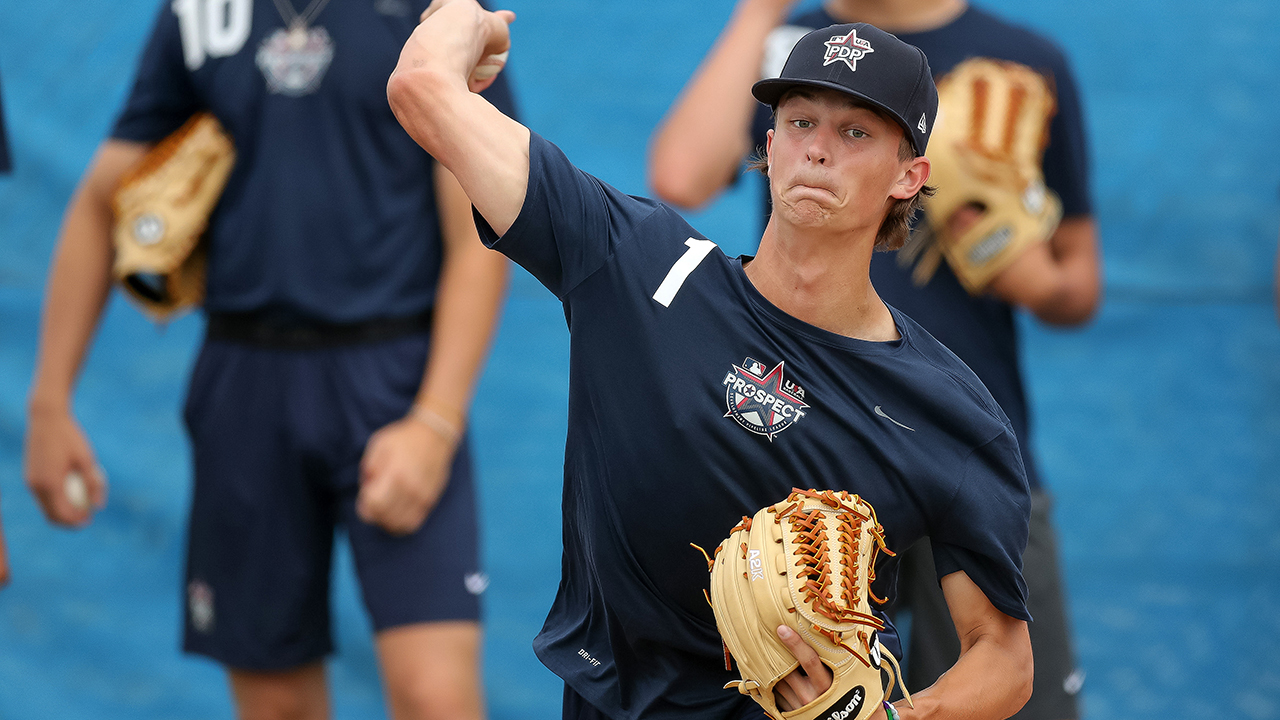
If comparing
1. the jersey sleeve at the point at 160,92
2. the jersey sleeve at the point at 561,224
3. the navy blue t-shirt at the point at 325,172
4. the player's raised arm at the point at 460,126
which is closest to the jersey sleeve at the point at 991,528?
the jersey sleeve at the point at 561,224

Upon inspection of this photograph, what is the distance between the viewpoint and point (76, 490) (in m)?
3.48

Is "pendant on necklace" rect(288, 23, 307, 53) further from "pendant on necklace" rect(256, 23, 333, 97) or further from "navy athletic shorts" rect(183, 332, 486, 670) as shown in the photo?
"navy athletic shorts" rect(183, 332, 486, 670)

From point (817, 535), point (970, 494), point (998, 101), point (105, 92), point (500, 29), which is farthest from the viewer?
point (105, 92)

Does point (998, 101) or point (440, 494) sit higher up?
point (998, 101)

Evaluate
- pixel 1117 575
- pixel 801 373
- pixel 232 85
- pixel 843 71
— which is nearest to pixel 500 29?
pixel 843 71

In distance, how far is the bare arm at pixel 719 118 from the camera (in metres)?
3.32

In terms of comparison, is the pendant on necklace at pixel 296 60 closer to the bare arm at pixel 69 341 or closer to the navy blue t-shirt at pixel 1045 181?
the bare arm at pixel 69 341

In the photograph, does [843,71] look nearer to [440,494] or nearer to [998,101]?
[998,101]

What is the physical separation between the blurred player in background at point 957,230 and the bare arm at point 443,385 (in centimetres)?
50

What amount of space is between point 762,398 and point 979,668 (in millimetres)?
510

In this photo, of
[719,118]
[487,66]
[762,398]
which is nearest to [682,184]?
[719,118]

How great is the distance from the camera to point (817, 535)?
196cm

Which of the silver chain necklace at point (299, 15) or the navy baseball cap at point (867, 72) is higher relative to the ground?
the navy baseball cap at point (867, 72)

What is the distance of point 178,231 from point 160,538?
1232mm
